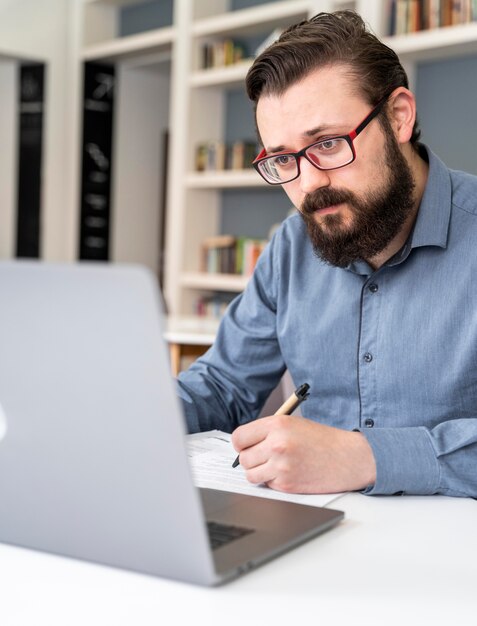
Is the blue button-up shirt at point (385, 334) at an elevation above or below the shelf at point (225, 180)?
below

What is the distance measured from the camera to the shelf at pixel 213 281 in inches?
211

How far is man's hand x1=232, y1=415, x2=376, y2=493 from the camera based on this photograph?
1059 mm

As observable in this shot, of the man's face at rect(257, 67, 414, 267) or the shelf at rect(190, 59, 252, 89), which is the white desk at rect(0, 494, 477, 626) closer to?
the man's face at rect(257, 67, 414, 267)

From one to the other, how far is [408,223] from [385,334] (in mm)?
208

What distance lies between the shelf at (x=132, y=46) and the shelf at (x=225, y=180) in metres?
1.00

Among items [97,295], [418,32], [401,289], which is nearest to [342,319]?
[401,289]

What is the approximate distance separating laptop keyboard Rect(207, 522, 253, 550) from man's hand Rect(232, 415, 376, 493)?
0.20 meters

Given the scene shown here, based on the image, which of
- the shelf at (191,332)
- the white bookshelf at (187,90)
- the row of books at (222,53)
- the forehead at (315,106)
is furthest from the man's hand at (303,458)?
the row of books at (222,53)

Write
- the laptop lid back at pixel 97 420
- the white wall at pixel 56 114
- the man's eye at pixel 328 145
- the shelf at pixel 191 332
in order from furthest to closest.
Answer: the white wall at pixel 56 114, the shelf at pixel 191 332, the man's eye at pixel 328 145, the laptop lid back at pixel 97 420

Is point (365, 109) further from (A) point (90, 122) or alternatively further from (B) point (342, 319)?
(A) point (90, 122)

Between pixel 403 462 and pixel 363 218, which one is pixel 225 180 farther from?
pixel 403 462

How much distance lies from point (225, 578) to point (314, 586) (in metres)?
0.08

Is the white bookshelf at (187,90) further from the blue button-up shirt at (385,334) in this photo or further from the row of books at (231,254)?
the blue button-up shirt at (385,334)

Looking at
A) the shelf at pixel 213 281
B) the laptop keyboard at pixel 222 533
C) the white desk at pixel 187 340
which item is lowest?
the white desk at pixel 187 340
